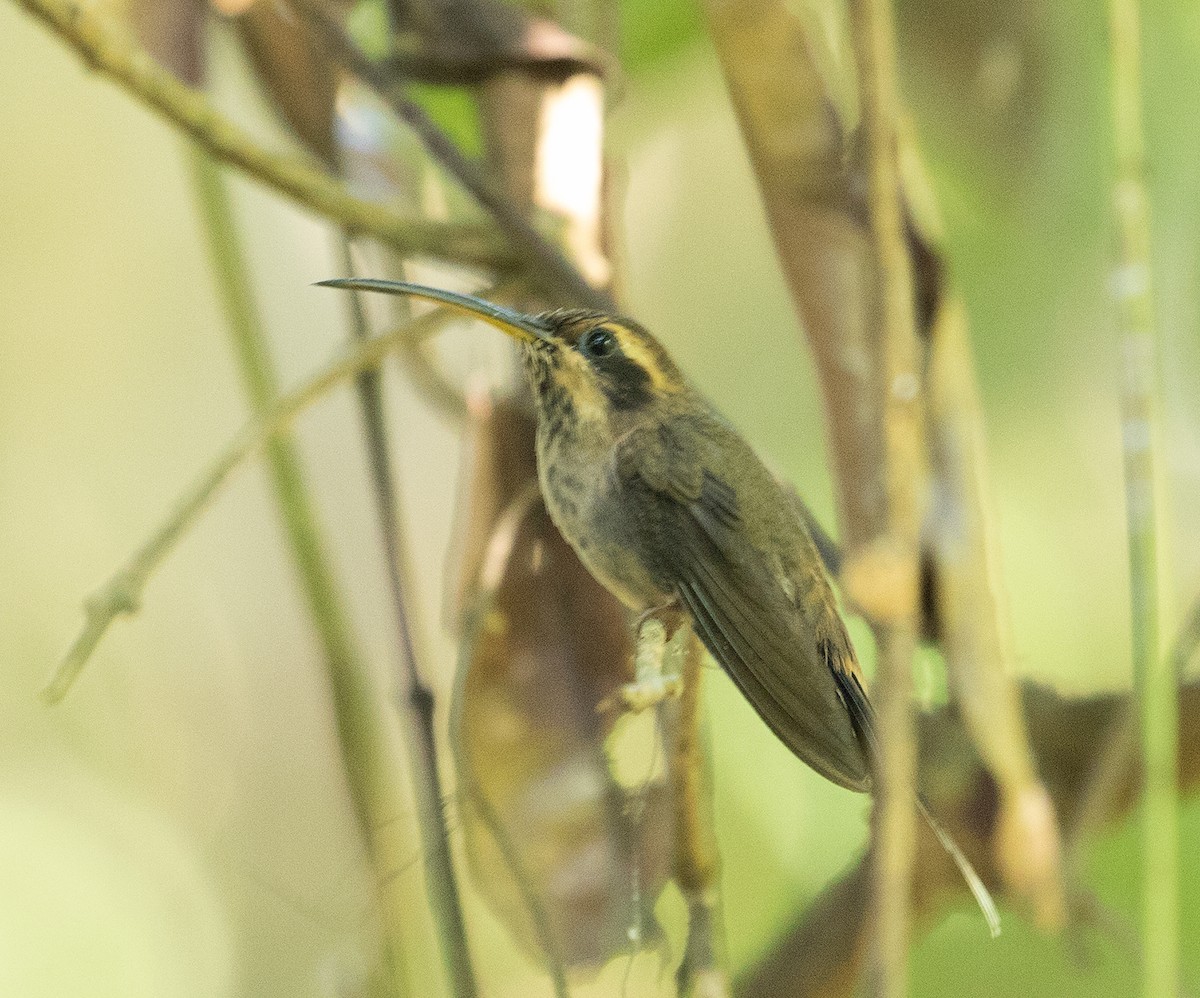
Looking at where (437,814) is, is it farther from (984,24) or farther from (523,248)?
(984,24)

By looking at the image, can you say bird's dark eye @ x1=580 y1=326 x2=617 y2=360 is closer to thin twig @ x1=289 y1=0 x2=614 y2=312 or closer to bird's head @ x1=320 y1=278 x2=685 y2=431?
bird's head @ x1=320 y1=278 x2=685 y2=431

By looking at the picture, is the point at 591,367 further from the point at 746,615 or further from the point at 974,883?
the point at 974,883

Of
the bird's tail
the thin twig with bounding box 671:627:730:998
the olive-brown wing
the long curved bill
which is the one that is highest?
the long curved bill

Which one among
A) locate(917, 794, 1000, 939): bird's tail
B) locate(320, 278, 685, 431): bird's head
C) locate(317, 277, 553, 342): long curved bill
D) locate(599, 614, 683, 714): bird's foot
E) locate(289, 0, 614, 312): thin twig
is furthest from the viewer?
locate(289, 0, 614, 312): thin twig

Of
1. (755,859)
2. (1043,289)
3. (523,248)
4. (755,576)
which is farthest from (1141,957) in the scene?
(523,248)

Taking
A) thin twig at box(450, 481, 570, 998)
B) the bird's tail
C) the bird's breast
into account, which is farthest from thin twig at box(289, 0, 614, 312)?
the bird's tail

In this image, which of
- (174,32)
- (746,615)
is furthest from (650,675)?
(174,32)

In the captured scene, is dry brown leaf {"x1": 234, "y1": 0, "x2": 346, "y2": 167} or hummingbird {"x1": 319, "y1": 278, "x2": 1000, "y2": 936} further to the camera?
dry brown leaf {"x1": 234, "y1": 0, "x2": 346, "y2": 167}
